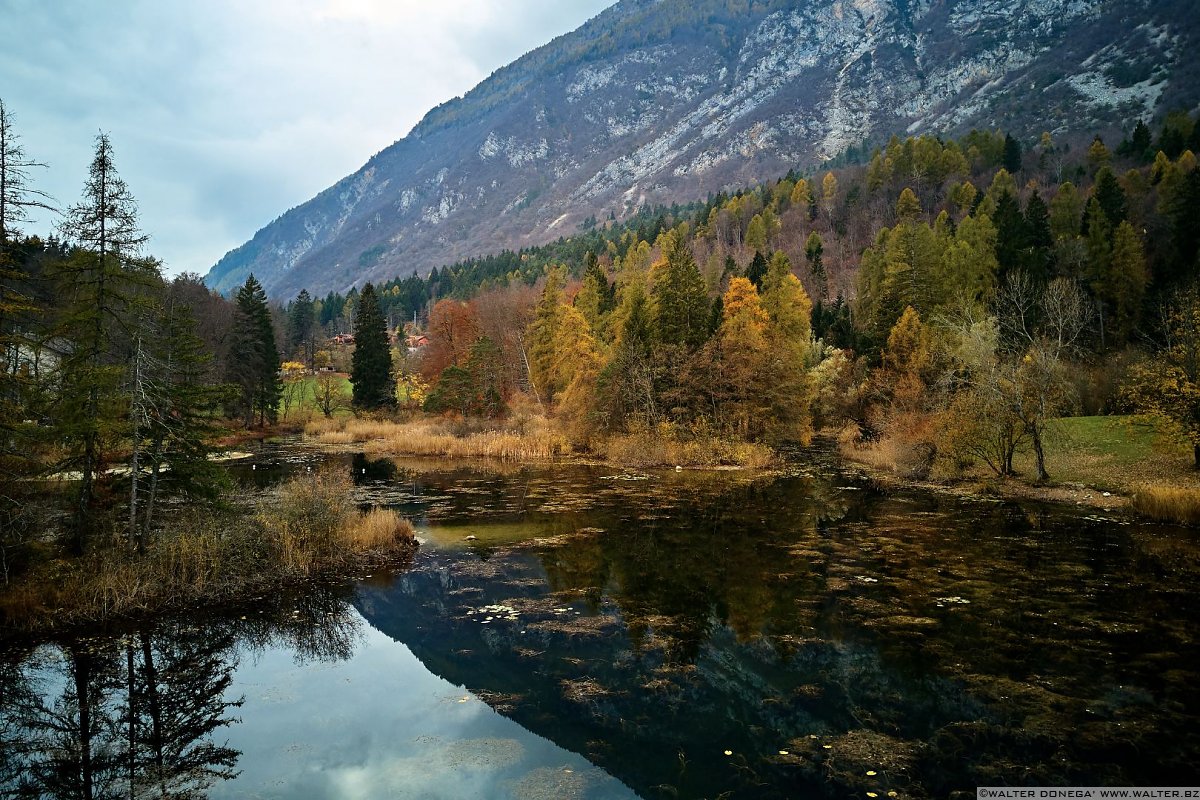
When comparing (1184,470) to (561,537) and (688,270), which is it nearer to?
(561,537)

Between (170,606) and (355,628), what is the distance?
4.68m

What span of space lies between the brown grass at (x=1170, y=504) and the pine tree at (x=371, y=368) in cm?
6399

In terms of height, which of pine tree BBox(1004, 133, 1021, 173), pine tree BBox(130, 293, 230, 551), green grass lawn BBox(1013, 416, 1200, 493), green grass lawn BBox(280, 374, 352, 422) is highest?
pine tree BBox(1004, 133, 1021, 173)

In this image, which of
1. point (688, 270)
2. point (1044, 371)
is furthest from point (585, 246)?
point (1044, 371)

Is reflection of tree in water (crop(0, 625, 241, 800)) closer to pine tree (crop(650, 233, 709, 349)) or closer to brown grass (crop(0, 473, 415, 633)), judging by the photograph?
brown grass (crop(0, 473, 415, 633))

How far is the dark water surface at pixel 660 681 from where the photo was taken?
8734 millimetres

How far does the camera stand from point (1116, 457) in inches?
1248

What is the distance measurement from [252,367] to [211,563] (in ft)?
177

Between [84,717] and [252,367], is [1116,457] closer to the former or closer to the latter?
[84,717]

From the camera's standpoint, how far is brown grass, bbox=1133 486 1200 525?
22453 millimetres

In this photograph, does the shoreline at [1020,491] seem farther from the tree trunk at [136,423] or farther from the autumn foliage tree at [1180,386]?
the tree trunk at [136,423]

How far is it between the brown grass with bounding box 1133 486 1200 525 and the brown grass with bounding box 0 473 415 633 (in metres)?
27.1

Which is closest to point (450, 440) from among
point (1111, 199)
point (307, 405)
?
point (307, 405)

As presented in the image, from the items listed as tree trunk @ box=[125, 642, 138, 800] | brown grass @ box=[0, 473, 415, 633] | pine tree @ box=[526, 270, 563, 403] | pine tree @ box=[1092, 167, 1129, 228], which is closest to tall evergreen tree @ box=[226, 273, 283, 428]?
pine tree @ box=[526, 270, 563, 403]
